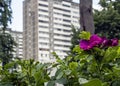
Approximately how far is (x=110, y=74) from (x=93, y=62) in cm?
9

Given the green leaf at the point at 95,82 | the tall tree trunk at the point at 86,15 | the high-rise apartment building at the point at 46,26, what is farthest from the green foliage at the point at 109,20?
the high-rise apartment building at the point at 46,26

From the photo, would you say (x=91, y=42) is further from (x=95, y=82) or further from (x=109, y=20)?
(x=109, y=20)

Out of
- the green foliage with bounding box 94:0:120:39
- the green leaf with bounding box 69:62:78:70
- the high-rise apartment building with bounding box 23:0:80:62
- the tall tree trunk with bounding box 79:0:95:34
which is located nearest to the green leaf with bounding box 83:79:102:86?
the green leaf with bounding box 69:62:78:70

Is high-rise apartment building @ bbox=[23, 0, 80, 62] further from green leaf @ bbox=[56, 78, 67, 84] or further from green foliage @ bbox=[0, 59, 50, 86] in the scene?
green leaf @ bbox=[56, 78, 67, 84]

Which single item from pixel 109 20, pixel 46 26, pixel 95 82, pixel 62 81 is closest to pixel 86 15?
pixel 62 81

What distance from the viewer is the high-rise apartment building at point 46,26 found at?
8119cm

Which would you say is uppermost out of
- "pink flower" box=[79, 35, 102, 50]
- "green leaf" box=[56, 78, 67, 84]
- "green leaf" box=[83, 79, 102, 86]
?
"pink flower" box=[79, 35, 102, 50]

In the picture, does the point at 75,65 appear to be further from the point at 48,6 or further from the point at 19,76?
the point at 48,6

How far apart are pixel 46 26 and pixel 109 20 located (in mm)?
63615

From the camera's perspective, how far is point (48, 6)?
83.4 meters

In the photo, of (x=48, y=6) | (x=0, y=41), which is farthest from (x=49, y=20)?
(x=0, y=41)

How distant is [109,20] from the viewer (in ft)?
62.9

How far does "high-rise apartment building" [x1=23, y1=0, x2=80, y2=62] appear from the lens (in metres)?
81.2

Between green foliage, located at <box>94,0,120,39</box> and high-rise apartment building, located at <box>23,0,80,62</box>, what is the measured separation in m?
59.8
